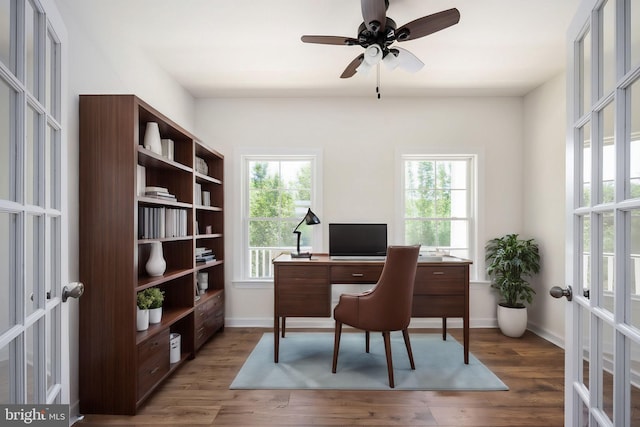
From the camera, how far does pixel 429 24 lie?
2035mm

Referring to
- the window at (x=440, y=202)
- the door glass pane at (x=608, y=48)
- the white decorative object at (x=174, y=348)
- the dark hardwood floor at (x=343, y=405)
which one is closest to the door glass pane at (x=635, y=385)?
the door glass pane at (x=608, y=48)

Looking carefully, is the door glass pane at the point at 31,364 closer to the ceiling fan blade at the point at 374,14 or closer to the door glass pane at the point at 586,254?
the door glass pane at the point at 586,254

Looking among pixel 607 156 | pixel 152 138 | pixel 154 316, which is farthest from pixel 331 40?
pixel 154 316

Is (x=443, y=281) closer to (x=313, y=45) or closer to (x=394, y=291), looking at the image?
(x=394, y=291)

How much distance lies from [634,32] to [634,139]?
0.93 feet

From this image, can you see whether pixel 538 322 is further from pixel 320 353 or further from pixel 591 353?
pixel 591 353

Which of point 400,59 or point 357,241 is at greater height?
point 400,59

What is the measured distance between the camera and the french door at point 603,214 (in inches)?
36.8

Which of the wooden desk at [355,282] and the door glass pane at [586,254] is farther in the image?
the wooden desk at [355,282]

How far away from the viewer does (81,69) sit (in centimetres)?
217

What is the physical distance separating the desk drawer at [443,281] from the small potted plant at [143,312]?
1.99m


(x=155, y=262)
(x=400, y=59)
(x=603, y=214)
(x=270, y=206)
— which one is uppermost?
(x=400, y=59)

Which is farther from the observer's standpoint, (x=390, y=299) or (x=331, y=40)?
(x=390, y=299)

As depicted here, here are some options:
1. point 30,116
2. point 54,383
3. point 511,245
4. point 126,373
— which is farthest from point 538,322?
point 30,116
